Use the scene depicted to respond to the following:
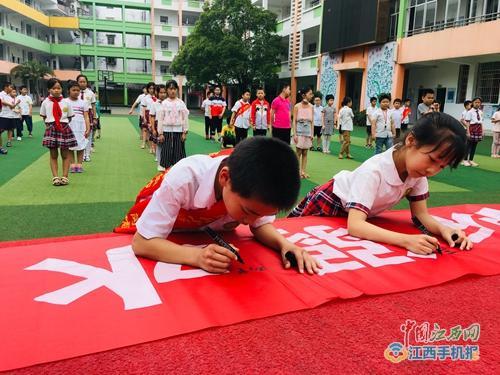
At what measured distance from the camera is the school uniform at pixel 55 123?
534 centimetres

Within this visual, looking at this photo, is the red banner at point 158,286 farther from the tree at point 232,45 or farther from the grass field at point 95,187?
the tree at point 232,45

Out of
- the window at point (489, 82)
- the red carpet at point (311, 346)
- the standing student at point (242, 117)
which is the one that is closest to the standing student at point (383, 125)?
the standing student at point (242, 117)

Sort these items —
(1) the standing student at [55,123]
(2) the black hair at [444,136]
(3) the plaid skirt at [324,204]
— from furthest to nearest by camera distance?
(1) the standing student at [55,123] → (3) the plaid skirt at [324,204] → (2) the black hair at [444,136]

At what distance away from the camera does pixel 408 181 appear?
267 cm

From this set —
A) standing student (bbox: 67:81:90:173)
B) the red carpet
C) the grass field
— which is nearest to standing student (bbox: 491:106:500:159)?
the grass field

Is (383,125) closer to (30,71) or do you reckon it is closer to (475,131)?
(475,131)

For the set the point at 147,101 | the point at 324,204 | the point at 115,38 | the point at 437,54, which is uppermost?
the point at 115,38

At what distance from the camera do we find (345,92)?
2172 cm

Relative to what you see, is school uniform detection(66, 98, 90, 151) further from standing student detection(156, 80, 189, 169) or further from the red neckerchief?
standing student detection(156, 80, 189, 169)

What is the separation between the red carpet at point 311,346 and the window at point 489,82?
584 inches

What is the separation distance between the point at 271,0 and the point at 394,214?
26340 mm

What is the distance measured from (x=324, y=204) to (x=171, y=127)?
3.71m

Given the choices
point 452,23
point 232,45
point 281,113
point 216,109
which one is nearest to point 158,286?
point 281,113

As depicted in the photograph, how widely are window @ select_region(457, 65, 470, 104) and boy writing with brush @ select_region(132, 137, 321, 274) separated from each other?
16.0m
